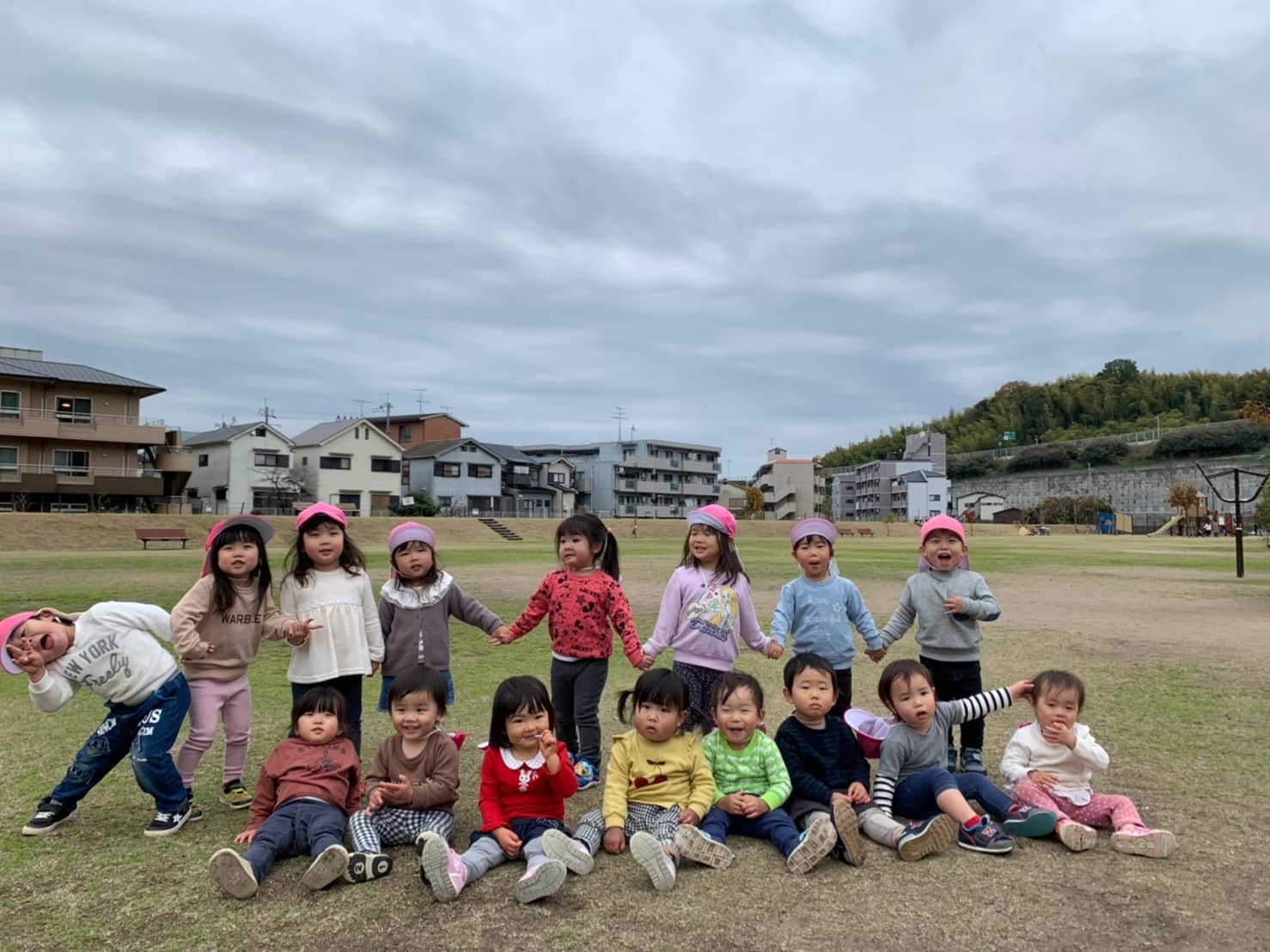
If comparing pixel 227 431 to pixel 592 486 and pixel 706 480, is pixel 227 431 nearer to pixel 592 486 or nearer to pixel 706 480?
pixel 592 486

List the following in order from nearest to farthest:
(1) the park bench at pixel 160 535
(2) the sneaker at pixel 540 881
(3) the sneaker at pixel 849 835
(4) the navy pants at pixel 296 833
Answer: (2) the sneaker at pixel 540 881 → (4) the navy pants at pixel 296 833 → (3) the sneaker at pixel 849 835 → (1) the park bench at pixel 160 535

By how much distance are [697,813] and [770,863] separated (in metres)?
0.36

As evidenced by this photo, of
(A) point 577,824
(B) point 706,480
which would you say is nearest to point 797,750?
(A) point 577,824

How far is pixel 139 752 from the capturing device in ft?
12.2

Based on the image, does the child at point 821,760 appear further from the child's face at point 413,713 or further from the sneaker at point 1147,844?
the child's face at point 413,713

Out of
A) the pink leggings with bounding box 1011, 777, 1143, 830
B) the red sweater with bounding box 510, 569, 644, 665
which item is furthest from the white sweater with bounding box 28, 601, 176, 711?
the pink leggings with bounding box 1011, 777, 1143, 830

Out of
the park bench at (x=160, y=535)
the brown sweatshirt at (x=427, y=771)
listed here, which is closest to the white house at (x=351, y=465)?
the park bench at (x=160, y=535)

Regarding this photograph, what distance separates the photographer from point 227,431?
4825cm

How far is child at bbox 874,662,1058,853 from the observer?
3.66 m

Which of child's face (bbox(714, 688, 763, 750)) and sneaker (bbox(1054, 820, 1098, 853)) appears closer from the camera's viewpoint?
sneaker (bbox(1054, 820, 1098, 853))

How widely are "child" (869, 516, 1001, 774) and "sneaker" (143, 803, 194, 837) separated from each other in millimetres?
3581

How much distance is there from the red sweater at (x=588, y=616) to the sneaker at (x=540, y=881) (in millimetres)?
1512

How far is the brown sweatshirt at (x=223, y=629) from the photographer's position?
4074mm

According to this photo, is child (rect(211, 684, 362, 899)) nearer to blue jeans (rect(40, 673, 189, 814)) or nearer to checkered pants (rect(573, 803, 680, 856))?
blue jeans (rect(40, 673, 189, 814))
